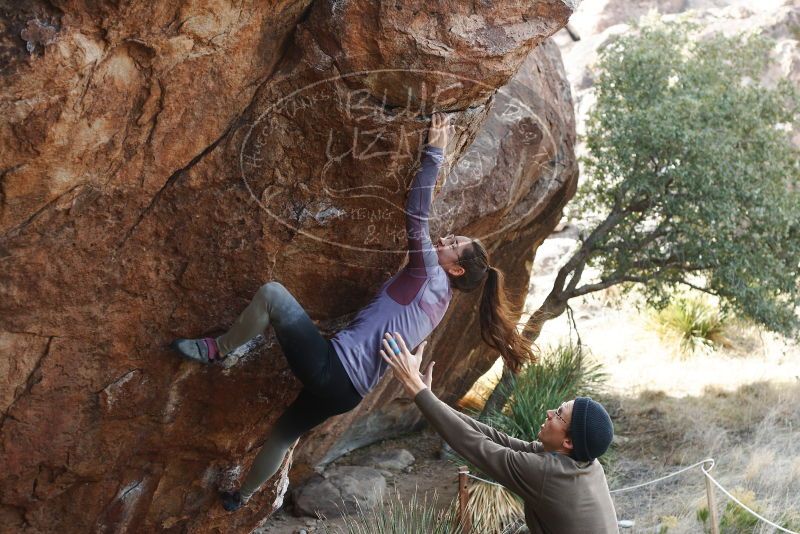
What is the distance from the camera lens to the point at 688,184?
9492 millimetres

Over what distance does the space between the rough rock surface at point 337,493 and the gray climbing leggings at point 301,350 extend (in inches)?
124

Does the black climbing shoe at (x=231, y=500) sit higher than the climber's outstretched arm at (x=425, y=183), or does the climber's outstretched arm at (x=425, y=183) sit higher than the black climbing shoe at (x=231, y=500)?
the climber's outstretched arm at (x=425, y=183)

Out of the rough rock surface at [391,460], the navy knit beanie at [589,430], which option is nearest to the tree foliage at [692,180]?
the rough rock surface at [391,460]

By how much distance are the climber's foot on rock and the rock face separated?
0.18m

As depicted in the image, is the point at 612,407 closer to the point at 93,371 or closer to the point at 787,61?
the point at 93,371

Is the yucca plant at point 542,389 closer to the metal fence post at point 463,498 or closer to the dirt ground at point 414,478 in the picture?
the dirt ground at point 414,478

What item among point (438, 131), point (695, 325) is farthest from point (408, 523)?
point (695, 325)

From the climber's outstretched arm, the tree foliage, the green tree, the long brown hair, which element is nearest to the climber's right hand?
the climber's outstretched arm

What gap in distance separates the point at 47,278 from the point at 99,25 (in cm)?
139

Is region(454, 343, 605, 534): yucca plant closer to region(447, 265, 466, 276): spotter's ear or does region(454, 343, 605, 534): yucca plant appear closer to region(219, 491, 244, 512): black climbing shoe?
region(219, 491, 244, 512): black climbing shoe

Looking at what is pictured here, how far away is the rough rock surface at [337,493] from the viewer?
8.30 meters

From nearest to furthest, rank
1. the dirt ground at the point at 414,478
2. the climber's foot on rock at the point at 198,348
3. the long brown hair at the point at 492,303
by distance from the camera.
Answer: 1. the climber's foot on rock at the point at 198,348
2. the long brown hair at the point at 492,303
3. the dirt ground at the point at 414,478

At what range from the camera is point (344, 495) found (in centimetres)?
845

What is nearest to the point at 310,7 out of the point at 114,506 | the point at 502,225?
the point at 114,506
